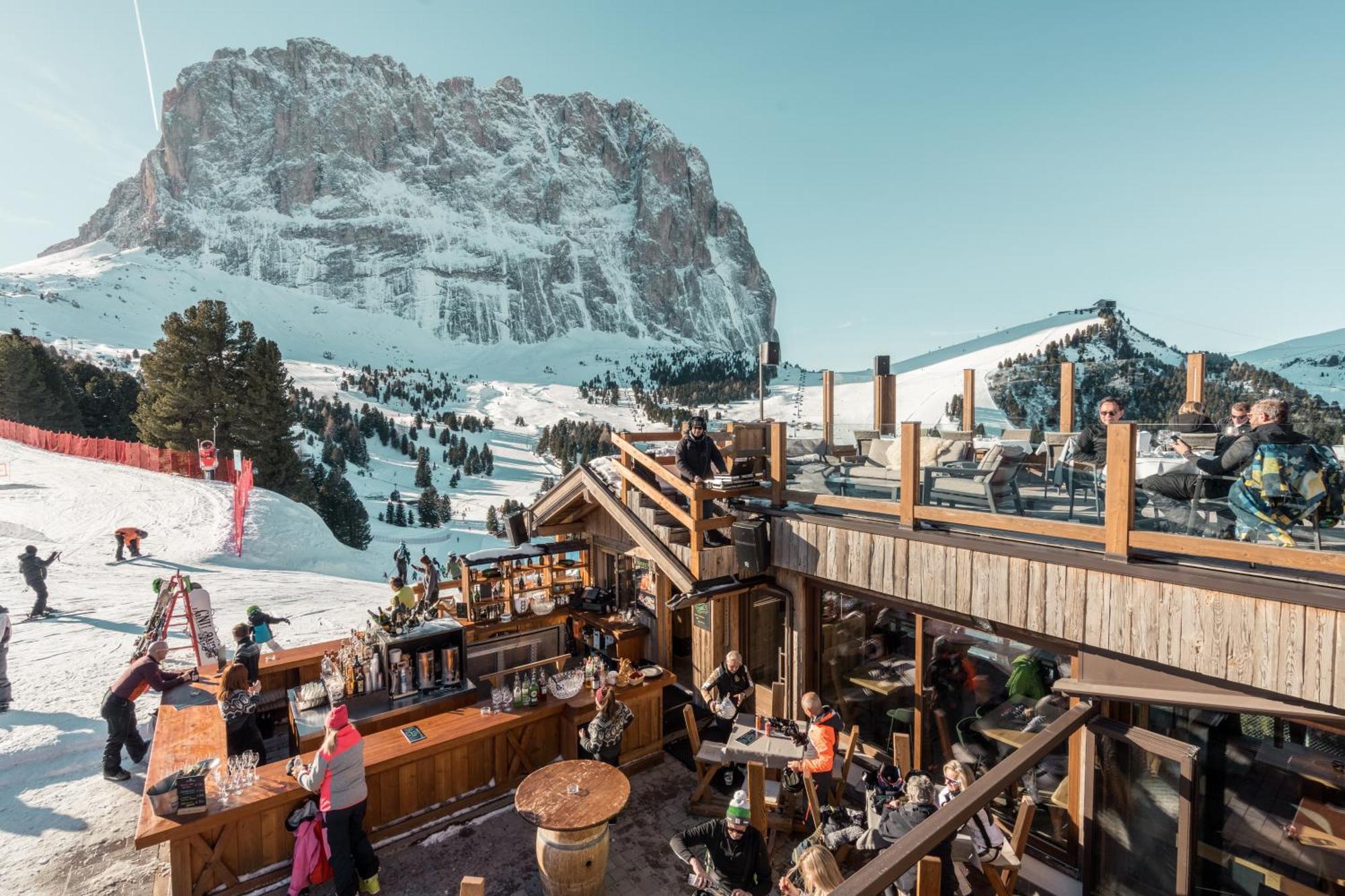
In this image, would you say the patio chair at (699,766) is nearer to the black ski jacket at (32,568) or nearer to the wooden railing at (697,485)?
the wooden railing at (697,485)

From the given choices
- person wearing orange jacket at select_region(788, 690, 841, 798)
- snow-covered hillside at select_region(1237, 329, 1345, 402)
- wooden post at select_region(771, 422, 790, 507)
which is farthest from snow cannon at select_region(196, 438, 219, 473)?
snow-covered hillside at select_region(1237, 329, 1345, 402)

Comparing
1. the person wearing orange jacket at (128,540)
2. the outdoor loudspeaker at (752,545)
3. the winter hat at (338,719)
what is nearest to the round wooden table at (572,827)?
the winter hat at (338,719)

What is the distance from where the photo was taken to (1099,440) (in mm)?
5582

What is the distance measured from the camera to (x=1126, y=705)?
4742mm

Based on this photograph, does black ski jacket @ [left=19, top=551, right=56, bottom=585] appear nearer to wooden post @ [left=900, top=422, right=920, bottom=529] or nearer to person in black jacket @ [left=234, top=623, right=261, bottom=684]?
person in black jacket @ [left=234, top=623, right=261, bottom=684]

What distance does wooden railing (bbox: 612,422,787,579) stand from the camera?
7.09 meters

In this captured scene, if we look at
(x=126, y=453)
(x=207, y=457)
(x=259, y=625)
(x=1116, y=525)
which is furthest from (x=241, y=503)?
(x=1116, y=525)

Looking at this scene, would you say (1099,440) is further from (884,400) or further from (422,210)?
(422,210)

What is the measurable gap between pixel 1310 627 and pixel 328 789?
23.8 ft

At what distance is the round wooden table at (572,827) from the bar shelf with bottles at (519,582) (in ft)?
16.0

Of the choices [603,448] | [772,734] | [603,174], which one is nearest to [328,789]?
[772,734]

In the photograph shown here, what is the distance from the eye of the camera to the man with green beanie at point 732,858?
4.67 meters

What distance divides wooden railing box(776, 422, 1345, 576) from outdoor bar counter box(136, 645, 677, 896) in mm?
4217

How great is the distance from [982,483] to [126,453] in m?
34.4
